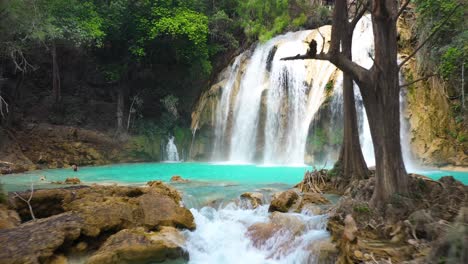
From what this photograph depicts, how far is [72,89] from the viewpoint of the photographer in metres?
23.7

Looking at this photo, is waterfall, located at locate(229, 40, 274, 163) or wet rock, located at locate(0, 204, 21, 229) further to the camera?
waterfall, located at locate(229, 40, 274, 163)

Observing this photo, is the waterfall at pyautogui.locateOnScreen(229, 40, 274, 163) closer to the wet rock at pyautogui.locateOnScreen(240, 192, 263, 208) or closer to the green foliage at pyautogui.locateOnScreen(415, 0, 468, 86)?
the green foliage at pyautogui.locateOnScreen(415, 0, 468, 86)

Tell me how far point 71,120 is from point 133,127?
3.58 metres

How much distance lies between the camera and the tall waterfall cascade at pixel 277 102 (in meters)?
19.7

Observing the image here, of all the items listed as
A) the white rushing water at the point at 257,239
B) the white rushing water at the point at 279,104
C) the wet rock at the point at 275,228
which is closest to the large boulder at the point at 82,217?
the white rushing water at the point at 257,239

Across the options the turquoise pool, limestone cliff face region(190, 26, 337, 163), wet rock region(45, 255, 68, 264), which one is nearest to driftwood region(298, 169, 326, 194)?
the turquoise pool

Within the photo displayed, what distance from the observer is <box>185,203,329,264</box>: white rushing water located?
21.3ft

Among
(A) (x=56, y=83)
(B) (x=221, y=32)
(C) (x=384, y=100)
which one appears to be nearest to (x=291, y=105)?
(B) (x=221, y=32)

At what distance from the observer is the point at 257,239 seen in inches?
281

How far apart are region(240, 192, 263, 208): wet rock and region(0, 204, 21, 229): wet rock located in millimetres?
4715

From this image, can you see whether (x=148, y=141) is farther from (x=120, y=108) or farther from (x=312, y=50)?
(x=312, y=50)

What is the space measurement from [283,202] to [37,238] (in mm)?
4753

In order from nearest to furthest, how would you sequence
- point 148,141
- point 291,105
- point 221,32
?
point 291,105
point 148,141
point 221,32

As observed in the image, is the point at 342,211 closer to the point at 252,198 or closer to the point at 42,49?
the point at 252,198
